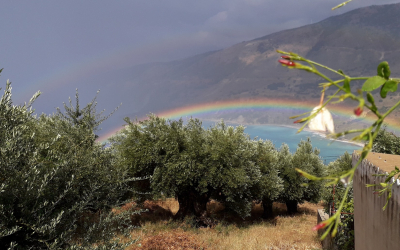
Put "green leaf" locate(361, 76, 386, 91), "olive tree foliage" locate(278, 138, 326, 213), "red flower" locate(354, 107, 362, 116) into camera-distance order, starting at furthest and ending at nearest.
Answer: "olive tree foliage" locate(278, 138, 326, 213) → "green leaf" locate(361, 76, 386, 91) → "red flower" locate(354, 107, 362, 116)

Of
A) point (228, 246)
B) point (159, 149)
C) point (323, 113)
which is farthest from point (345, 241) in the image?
point (323, 113)

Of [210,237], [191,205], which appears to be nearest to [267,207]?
[191,205]

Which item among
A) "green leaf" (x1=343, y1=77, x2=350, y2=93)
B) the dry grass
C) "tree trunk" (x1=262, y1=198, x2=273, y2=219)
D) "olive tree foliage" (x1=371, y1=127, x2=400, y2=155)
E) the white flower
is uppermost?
"green leaf" (x1=343, y1=77, x2=350, y2=93)

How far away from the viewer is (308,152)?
2628 centimetres

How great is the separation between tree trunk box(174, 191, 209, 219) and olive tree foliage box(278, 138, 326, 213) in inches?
341

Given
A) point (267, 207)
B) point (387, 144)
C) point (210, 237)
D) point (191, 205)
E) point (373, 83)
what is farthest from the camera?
point (267, 207)

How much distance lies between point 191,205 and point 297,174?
10626mm

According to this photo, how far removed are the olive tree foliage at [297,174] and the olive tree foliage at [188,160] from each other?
274 inches

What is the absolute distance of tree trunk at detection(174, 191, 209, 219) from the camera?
16172 millimetres

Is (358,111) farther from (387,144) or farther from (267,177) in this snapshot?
(387,144)

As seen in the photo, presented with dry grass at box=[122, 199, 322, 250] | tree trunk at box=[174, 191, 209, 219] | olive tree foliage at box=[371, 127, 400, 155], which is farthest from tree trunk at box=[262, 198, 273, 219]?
olive tree foliage at box=[371, 127, 400, 155]

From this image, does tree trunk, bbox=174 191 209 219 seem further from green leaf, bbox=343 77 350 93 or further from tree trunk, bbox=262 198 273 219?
green leaf, bbox=343 77 350 93

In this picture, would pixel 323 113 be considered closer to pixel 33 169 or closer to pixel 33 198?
pixel 33 169

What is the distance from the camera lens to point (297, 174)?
22281 millimetres
